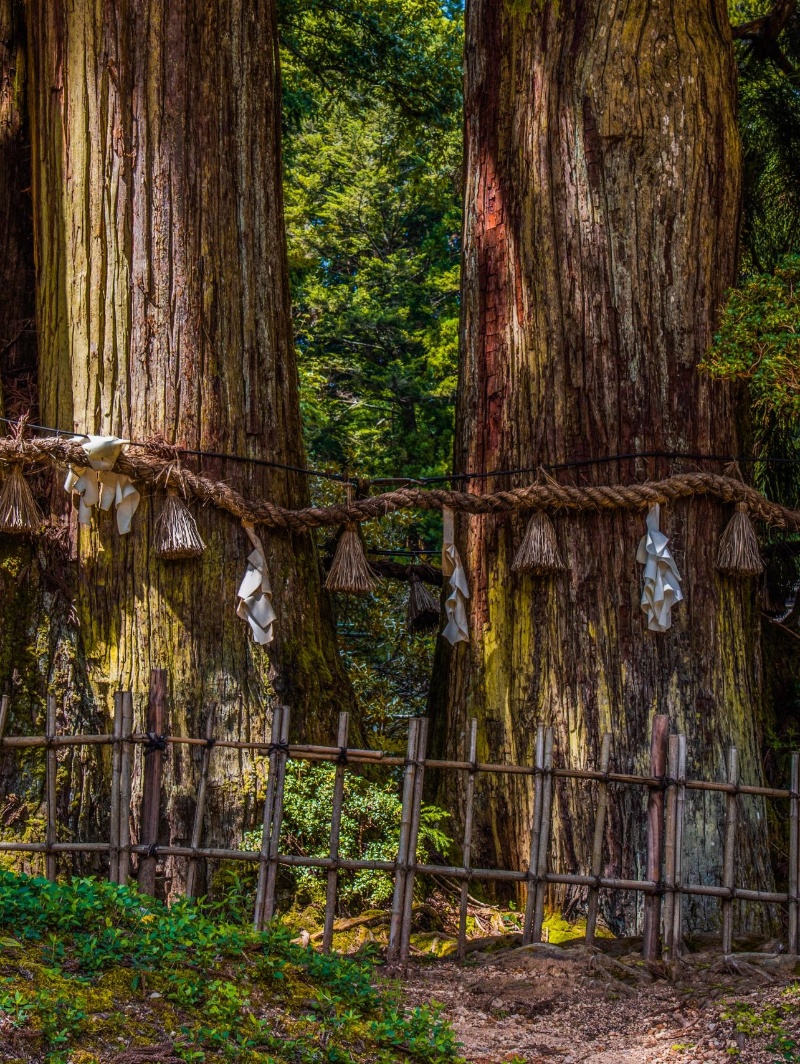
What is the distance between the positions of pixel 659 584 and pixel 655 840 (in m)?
1.22

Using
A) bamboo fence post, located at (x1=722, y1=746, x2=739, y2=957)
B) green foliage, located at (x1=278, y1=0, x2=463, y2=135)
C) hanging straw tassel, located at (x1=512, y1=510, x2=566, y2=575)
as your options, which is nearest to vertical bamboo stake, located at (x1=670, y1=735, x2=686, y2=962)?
bamboo fence post, located at (x1=722, y1=746, x2=739, y2=957)

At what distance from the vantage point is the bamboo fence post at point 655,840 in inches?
169

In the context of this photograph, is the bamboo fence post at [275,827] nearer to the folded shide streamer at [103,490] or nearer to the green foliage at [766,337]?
the folded shide streamer at [103,490]

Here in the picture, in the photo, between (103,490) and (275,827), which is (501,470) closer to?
(103,490)

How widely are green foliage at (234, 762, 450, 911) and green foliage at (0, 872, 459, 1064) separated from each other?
108 centimetres

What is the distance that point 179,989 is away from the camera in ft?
10.3

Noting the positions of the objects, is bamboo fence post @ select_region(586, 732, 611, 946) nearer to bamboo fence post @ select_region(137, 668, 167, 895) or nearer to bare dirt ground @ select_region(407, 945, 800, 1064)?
bare dirt ground @ select_region(407, 945, 800, 1064)

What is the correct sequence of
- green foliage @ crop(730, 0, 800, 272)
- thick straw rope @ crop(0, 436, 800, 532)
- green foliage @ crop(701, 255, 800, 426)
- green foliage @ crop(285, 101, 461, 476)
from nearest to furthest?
1. green foliage @ crop(701, 255, 800, 426)
2. thick straw rope @ crop(0, 436, 800, 532)
3. green foliage @ crop(730, 0, 800, 272)
4. green foliage @ crop(285, 101, 461, 476)

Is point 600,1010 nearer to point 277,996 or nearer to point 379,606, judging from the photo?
point 277,996


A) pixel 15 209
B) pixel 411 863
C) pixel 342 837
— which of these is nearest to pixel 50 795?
pixel 342 837

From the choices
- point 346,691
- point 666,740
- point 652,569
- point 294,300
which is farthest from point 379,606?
point 294,300

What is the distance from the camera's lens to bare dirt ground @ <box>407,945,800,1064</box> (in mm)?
3652

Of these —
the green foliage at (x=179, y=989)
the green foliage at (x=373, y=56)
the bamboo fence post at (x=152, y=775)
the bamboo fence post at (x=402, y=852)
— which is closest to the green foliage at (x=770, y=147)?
the green foliage at (x=373, y=56)

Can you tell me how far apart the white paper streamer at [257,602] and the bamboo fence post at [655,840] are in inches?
71.6
